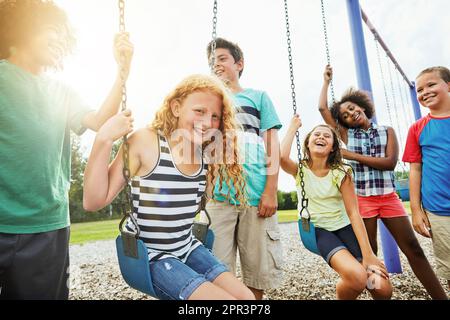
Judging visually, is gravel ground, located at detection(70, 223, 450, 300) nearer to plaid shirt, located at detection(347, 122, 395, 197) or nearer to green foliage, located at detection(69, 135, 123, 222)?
plaid shirt, located at detection(347, 122, 395, 197)

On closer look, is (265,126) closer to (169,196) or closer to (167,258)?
(169,196)

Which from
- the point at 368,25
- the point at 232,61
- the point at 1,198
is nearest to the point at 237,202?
the point at 232,61

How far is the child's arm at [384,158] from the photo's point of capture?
2.69 metres

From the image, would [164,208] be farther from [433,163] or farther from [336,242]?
[433,163]

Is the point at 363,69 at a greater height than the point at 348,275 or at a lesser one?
greater

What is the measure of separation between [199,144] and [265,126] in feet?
2.82

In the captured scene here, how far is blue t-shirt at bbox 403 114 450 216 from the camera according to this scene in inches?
85.7

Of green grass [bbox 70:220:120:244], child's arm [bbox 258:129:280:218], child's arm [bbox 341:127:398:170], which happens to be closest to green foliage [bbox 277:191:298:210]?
green grass [bbox 70:220:120:244]

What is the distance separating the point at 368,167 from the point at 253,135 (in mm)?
1252

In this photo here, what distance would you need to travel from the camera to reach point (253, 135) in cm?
225

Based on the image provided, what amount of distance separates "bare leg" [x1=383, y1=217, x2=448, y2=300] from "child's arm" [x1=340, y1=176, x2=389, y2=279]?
0.65 meters

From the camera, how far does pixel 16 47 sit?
5.14 feet

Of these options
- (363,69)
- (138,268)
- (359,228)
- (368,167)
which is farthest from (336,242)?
(363,69)

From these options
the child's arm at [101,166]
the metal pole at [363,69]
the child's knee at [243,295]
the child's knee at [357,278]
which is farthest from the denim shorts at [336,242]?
the metal pole at [363,69]
